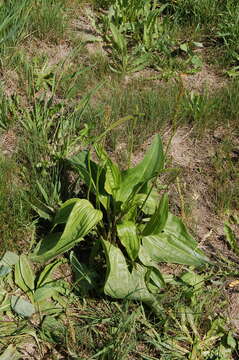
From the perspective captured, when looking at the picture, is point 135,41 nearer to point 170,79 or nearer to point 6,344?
point 170,79

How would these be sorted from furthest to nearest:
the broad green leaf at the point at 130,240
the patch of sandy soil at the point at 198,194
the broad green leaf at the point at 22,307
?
the patch of sandy soil at the point at 198,194 → the broad green leaf at the point at 130,240 → the broad green leaf at the point at 22,307

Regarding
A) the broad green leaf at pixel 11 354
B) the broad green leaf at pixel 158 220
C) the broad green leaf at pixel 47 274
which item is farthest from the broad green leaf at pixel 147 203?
the broad green leaf at pixel 11 354

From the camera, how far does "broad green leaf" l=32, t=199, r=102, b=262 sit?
7.80 feet

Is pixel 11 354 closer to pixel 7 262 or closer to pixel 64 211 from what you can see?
pixel 7 262

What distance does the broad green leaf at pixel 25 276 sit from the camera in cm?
242

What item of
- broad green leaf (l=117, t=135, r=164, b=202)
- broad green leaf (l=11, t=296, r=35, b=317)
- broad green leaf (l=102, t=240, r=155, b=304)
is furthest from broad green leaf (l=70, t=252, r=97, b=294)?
broad green leaf (l=117, t=135, r=164, b=202)

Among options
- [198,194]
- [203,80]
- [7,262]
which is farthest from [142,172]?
[203,80]

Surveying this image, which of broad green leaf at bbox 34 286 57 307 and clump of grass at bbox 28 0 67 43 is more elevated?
clump of grass at bbox 28 0 67 43

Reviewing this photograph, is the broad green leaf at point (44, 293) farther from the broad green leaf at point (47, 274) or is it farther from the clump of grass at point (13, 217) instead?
the clump of grass at point (13, 217)

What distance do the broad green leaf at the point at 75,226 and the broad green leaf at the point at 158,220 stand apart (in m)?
0.23

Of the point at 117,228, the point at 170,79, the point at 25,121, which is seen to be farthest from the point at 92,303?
the point at 170,79

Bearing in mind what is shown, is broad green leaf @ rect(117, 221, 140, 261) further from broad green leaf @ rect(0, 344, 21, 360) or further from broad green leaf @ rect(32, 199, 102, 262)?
broad green leaf @ rect(0, 344, 21, 360)

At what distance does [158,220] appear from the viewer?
2436mm

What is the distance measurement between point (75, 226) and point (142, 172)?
0.40 m
